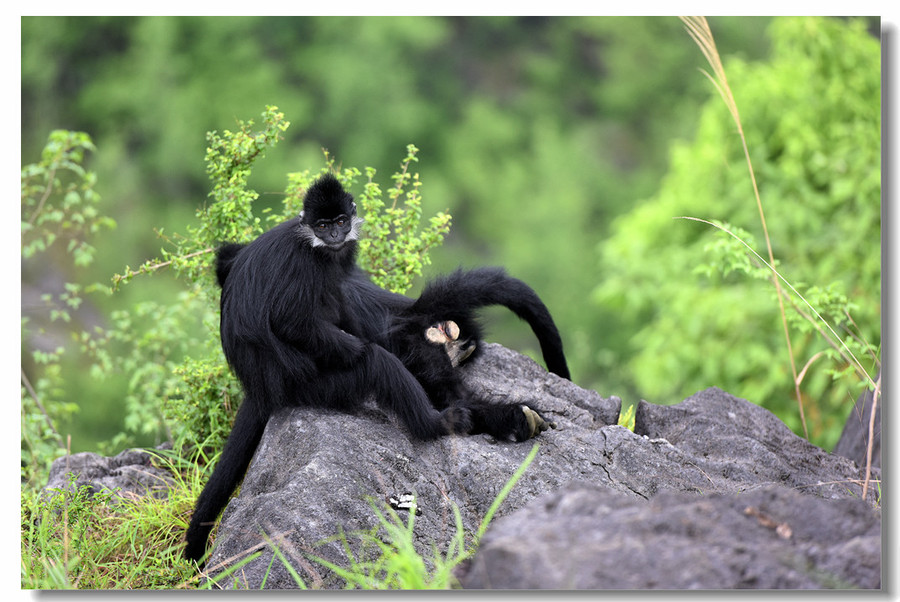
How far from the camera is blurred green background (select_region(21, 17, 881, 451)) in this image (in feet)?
24.9

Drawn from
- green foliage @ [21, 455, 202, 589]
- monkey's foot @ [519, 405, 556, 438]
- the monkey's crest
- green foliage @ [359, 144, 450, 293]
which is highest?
the monkey's crest

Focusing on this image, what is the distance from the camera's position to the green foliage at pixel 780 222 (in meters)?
7.36

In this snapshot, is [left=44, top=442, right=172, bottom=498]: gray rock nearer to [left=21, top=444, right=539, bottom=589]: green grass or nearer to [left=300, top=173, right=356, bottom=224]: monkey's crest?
[left=21, top=444, right=539, bottom=589]: green grass

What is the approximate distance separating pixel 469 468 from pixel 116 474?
2.17m

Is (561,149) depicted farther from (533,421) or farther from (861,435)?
(533,421)

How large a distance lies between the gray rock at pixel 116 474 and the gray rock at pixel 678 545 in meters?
2.49

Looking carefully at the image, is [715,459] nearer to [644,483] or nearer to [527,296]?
[644,483]

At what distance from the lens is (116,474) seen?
4.96 m

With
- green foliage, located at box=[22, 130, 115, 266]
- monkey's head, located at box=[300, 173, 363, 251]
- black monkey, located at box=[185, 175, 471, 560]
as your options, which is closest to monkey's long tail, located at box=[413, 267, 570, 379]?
black monkey, located at box=[185, 175, 471, 560]

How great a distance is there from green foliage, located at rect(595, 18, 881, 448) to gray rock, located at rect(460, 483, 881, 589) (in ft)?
13.5

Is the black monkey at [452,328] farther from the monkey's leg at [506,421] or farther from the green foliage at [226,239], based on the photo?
the green foliage at [226,239]

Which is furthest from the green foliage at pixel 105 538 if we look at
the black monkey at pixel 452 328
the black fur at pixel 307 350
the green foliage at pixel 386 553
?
the black monkey at pixel 452 328

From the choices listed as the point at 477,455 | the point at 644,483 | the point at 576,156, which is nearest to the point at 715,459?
the point at 644,483

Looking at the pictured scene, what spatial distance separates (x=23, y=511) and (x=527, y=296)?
277 centimetres
